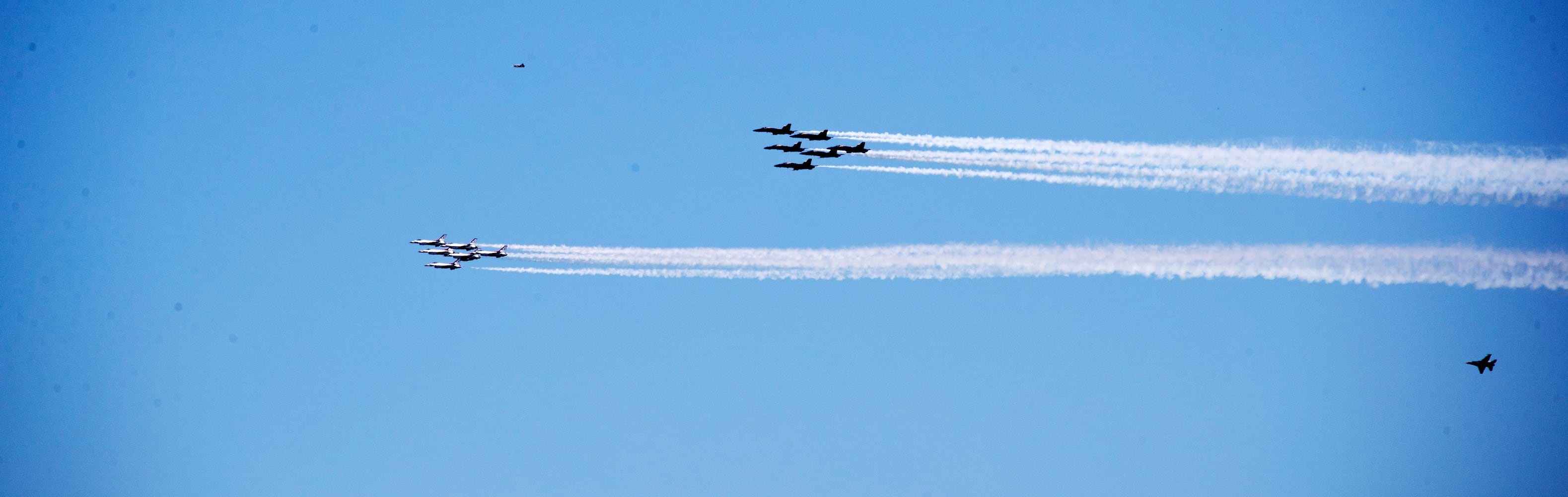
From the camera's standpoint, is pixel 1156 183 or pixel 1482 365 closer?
pixel 1156 183

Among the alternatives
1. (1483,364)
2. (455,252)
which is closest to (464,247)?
(455,252)

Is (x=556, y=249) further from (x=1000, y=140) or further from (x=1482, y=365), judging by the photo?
(x=1482, y=365)

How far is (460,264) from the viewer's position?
8356cm

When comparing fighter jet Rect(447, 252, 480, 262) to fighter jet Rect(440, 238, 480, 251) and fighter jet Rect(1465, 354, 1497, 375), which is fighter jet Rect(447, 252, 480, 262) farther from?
fighter jet Rect(1465, 354, 1497, 375)

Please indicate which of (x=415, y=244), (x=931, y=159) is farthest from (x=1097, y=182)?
(x=415, y=244)

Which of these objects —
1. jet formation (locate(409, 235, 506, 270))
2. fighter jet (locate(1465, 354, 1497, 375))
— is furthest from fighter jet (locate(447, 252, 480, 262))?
fighter jet (locate(1465, 354, 1497, 375))

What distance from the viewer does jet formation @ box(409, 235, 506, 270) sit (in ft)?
269

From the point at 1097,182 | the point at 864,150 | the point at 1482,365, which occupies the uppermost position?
the point at 864,150

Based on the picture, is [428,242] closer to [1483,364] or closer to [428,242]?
[428,242]

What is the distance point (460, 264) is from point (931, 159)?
2880cm

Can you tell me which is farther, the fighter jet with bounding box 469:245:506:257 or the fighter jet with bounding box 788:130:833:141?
the fighter jet with bounding box 469:245:506:257

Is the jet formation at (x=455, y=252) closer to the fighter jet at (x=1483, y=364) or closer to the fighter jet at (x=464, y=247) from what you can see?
the fighter jet at (x=464, y=247)

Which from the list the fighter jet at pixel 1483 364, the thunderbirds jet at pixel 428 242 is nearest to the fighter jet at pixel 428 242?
the thunderbirds jet at pixel 428 242

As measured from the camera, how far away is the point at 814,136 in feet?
245
